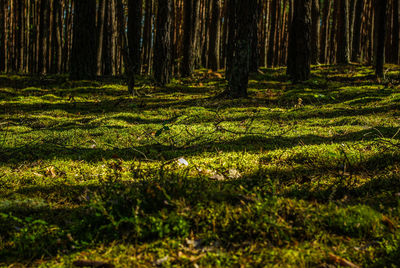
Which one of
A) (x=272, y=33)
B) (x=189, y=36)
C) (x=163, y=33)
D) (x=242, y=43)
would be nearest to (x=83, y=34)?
(x=163, y=33)

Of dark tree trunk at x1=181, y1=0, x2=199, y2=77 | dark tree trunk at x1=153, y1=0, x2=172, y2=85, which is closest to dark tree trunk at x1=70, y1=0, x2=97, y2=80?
dark tree trunk at x1=153, y1=0, x2=172, y2=85

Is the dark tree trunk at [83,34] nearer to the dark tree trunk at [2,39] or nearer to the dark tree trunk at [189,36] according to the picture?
the dark tree trunk at [189,36]

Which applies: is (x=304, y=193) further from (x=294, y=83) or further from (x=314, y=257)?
(x=294, y=83)

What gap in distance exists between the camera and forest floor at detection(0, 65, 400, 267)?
Result: 1.97 metres

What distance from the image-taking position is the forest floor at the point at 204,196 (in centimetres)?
197

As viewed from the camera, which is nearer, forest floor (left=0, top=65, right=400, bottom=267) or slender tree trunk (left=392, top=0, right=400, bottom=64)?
forest floor (left=0, top=65, right=400, bottom=267)

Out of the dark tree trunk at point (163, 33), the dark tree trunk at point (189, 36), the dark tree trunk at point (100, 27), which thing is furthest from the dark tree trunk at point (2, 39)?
the dark tree trunk at point (163, 33)

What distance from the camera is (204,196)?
2.33 meters

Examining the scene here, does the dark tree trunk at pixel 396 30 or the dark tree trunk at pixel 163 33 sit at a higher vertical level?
the dark tree trunk at pixel 396 30

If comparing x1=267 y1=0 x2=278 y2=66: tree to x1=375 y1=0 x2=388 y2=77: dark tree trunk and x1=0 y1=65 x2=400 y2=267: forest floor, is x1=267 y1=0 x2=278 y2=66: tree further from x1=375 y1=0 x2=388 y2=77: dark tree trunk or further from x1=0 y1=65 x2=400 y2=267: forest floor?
x1=0 y1=65 x2=400 y2=267: forest floor

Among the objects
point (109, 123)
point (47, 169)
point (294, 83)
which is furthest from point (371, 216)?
point (294, 83)

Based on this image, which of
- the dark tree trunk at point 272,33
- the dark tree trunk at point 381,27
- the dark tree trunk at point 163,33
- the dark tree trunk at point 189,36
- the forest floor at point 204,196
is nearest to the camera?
the forest floor at point 204,196

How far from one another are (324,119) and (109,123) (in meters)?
4.97

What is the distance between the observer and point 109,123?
22.3 feet
